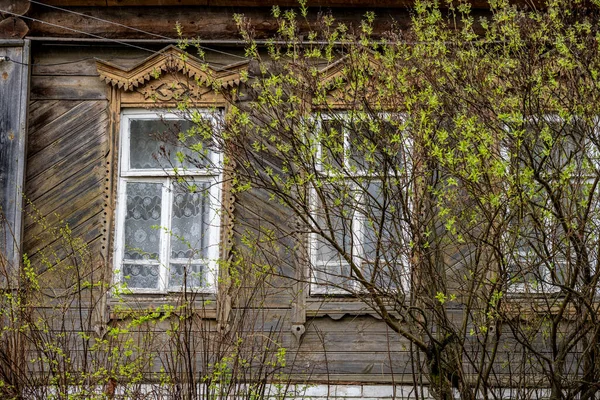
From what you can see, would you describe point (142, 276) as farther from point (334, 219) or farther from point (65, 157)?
point (334, 219)

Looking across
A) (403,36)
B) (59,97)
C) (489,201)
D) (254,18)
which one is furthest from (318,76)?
(59,97)

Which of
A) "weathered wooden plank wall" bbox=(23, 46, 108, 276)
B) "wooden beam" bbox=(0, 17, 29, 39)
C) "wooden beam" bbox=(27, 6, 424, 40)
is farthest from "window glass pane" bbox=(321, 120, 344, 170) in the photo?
"wooden beam" bbox=(0, 17, 29, 39)

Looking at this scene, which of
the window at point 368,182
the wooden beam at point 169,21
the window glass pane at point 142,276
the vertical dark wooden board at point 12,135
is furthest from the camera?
the wooden beam at point 169,21

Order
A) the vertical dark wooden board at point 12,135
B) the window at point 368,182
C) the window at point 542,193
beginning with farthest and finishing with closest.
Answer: the vertical dark wooden board at point 12,135 → the window at point 368,182 → the window at point 542,193

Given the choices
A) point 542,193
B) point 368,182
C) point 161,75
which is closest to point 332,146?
point 368,182

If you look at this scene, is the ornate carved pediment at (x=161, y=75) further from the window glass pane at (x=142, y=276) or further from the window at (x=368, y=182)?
the window at (x=368, y=182)

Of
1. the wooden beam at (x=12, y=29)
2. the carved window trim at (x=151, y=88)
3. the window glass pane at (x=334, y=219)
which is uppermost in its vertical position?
the wooden beam at (x=12, y=29)

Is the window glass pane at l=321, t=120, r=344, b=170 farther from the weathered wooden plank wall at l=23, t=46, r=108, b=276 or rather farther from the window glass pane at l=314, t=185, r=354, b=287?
the weathered wooden plank wall at l=23, t=46, r=108, b=276

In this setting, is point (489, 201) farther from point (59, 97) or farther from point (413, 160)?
point (59, 97)

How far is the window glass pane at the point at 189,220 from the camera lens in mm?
8992

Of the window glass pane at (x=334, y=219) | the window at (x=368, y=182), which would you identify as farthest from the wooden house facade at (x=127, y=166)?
the window at (x=368, y=182)

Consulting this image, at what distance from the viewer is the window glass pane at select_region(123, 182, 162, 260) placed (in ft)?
29.6

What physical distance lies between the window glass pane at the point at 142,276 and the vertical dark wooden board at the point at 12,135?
95 centimetres

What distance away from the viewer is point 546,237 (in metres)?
6.54
